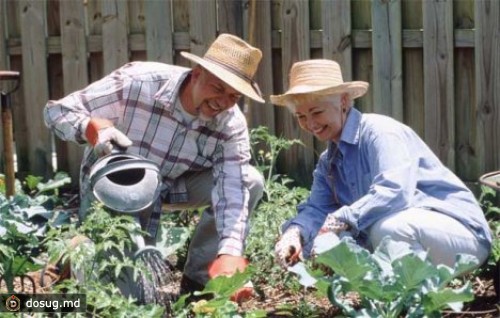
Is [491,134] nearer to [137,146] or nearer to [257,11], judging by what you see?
[257,11]

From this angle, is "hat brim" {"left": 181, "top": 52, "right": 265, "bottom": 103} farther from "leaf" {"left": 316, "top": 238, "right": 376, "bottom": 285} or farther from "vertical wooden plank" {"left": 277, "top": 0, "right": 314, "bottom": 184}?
"vertical wooden plank" {"left": 277, "top": 0, "right": 314, "bottom": 184}

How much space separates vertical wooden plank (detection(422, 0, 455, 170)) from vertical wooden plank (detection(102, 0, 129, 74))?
5.46 feet

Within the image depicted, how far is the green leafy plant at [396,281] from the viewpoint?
3.79 meters

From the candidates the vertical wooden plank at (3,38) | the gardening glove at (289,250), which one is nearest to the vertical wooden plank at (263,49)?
the vertical wooden plank at (3,38)

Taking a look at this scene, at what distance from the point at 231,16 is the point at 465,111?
1.35 m

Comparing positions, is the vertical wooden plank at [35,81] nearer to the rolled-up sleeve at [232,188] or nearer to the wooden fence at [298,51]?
the wooden fence at [298,51]

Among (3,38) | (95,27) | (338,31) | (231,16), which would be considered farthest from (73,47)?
(338,31)

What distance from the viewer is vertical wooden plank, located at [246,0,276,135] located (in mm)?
6492

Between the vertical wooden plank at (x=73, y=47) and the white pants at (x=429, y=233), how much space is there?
2917mm

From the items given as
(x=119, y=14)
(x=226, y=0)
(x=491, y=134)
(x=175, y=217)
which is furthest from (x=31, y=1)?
(x=491, y=134)

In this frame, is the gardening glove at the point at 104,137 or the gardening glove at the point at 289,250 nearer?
the gardening glove at the point at 289,250

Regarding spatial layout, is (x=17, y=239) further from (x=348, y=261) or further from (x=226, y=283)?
(x=348, y=261)

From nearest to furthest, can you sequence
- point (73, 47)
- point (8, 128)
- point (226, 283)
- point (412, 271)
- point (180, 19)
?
1. point (412, 271)
2. point (226, 283)
3. point (8, 128)
4. point (180, 19)
5. point (73, 47)

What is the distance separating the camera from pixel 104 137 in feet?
14.8
